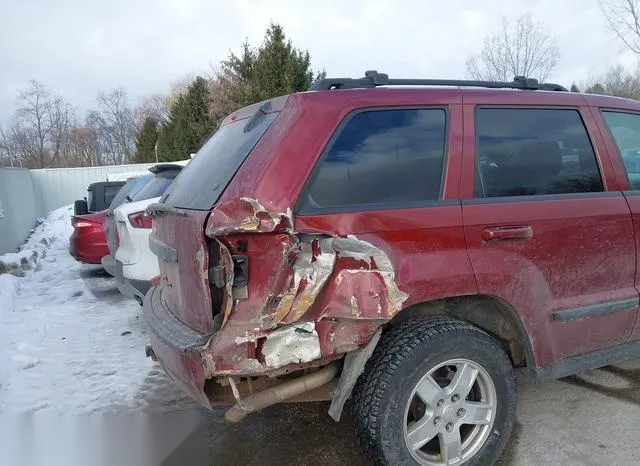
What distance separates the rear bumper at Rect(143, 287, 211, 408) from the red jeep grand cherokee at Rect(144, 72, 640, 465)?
0.02 m

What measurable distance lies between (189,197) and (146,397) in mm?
1977

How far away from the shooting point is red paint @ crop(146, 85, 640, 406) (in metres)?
2.47

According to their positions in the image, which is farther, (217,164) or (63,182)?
(63,182)

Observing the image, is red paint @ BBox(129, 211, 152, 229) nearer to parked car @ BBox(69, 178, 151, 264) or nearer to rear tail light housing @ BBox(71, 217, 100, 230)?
parked car @ BBox(69, 178, 151, 264)

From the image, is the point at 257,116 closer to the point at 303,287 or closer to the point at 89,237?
the point at 303,287

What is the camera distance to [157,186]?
238 inches

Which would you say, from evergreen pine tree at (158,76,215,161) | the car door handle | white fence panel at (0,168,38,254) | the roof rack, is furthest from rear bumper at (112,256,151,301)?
evergreen pine tree at (158,76,215,161)

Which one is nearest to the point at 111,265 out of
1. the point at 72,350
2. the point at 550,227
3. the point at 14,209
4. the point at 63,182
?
the point at 72,350

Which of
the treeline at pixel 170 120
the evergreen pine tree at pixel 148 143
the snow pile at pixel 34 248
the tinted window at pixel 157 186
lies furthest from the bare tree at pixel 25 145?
the tinted window at pixel 157 186

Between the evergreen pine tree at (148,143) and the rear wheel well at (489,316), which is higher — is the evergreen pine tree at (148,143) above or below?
above

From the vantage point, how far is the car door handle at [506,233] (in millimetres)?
2799

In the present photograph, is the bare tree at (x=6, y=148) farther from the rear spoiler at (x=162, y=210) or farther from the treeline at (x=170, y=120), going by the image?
the rear spoiler at (x=162, y=210)

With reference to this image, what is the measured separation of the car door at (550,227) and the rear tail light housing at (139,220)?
3503 mm

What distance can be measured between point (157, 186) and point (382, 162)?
12.9 ft
